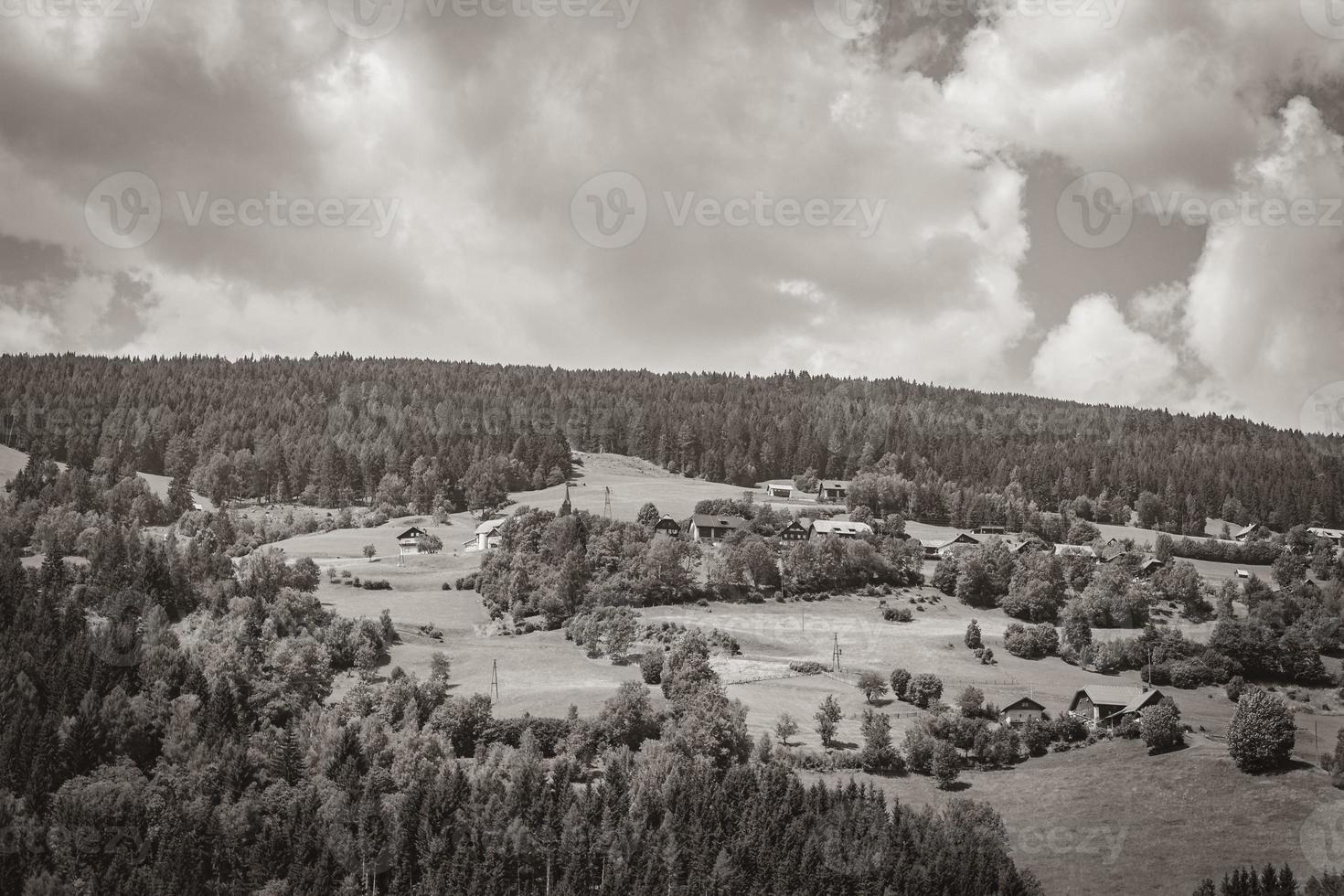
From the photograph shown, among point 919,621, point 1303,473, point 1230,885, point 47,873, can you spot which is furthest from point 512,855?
point 1303,473

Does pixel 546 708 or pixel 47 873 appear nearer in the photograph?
pixel 47 873

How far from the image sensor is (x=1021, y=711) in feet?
266

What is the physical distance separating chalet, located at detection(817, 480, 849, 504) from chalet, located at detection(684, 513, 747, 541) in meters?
39.8

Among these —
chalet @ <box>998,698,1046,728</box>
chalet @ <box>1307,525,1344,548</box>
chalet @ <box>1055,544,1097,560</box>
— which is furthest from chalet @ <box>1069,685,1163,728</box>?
chalet @ <box>1307,525,1344,548</box>

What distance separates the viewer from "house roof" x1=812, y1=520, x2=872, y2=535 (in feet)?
440

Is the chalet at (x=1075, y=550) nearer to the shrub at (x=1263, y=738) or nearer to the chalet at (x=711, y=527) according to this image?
the chalet at (x=711, y=527)

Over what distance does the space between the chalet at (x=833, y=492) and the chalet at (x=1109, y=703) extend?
8755 centimetres

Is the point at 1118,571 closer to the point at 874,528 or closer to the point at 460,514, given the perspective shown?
the point at 874,528

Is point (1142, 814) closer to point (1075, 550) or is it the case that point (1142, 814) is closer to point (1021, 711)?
point (1021, 711)

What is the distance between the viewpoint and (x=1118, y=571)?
117 m

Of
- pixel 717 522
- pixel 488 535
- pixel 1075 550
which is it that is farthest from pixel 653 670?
pixel 1075 550

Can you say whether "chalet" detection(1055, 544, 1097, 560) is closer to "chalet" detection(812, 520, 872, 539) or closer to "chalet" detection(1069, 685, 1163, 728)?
"chalet" detection(812, 520, 872, 539)

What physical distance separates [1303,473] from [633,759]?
160 m

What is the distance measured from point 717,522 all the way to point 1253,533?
84.9m
